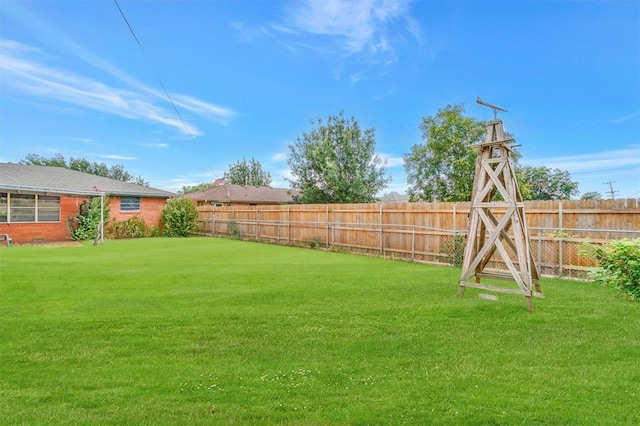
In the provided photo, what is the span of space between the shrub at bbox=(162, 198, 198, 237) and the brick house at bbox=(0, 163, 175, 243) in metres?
0.86

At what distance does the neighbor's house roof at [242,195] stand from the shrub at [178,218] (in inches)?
362

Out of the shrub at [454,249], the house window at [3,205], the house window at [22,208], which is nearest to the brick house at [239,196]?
the house window at [22,208]

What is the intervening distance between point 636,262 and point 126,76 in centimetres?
1591

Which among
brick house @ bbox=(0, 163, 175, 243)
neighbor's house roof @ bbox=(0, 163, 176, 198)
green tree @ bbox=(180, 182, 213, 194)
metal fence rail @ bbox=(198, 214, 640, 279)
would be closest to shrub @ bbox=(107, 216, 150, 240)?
brick house @ bbox=(0, 163, 175, 243)

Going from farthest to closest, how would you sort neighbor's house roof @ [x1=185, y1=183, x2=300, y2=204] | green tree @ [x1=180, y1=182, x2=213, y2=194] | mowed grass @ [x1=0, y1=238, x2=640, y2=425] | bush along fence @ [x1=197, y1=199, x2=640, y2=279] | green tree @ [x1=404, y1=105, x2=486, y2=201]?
green tree @ [x1=180, y1=182, x2=213, y2=194] → neighbor's house roof @ [x1=185, y1=183, x2=300, y2=204] → green tree @ [x1=404, y1=105, x2=486, y2=201] → bush along fence @ [x1=197, y1=199, x2=640, y2=279] → mowed grass @ [x1=0, y1=238, x2=640, y2=425]

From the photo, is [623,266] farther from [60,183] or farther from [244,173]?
[244,173]

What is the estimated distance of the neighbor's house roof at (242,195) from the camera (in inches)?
1270

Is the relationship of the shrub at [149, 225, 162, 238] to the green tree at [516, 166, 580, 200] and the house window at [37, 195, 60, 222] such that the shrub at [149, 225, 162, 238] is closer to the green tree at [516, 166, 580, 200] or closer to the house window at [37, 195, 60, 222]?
the house window at [37, 195, 60, 222]

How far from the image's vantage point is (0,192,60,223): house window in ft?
54.3

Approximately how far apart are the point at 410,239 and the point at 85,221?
1587cm

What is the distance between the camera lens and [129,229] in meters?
20.5

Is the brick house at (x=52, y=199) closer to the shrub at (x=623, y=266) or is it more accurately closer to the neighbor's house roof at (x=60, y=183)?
the neighbor's house roof at (x=60, y=183)

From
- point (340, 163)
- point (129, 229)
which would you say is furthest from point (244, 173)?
point (129, 229)

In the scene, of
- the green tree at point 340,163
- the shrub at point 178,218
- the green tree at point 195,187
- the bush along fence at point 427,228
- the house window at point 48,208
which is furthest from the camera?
the green tree at point 195,187
